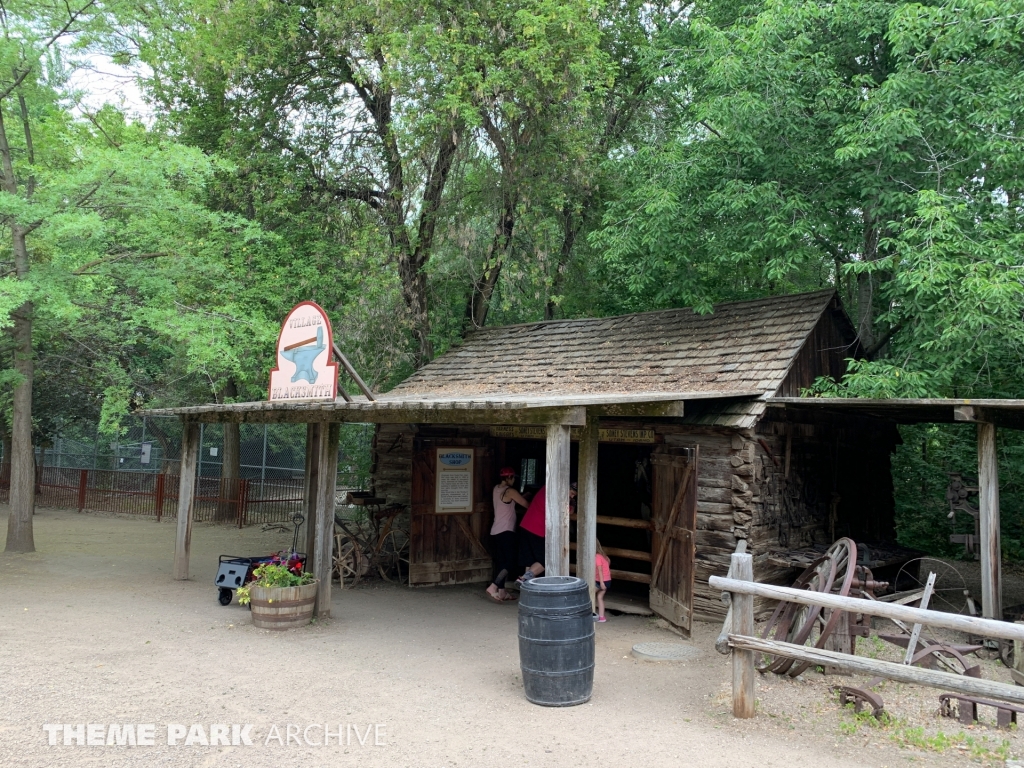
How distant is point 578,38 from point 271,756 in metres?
11.0

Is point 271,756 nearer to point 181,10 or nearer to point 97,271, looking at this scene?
point 97,271

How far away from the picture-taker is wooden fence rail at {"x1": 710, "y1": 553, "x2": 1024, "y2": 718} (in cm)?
450

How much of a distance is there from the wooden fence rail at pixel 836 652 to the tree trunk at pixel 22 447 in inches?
449

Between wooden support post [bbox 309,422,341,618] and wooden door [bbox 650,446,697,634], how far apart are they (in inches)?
144

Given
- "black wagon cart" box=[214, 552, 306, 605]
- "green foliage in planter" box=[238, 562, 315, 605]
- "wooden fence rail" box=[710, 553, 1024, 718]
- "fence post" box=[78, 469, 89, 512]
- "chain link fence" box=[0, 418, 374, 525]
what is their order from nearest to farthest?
"wooden fence rail" box=[710, 553, 1024, 718], "green foliage in planter" box=[238, 562, 315, 605], "black wagon cart" box=[214, 552, 306, 605], "chain link fence" box=[0, 418, 374, 525], "fence post" box=[78, 469, 89, 512]

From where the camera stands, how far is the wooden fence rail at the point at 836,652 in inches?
177

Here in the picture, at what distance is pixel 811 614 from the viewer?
5883 millimetres

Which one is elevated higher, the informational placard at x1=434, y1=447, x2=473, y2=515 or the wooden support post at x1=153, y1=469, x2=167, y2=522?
the informational placard at x1=434, y1=447, x2=473, y2=515

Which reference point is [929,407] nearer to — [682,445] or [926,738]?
[682,445]

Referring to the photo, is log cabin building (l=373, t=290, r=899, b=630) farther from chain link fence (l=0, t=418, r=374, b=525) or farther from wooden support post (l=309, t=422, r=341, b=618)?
chain link fence (l=0, t=418, r=374, b=525)

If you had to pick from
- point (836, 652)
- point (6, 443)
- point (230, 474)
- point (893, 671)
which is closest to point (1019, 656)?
point (836, 652)

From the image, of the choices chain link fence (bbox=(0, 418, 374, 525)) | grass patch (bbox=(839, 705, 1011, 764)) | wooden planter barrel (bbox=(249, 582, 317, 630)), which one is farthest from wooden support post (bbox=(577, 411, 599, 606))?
chain link fence (bbox=(0, 418, 374, 525))

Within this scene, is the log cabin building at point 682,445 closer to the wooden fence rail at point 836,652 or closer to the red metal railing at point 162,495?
the wooden fence rail at point 836,652

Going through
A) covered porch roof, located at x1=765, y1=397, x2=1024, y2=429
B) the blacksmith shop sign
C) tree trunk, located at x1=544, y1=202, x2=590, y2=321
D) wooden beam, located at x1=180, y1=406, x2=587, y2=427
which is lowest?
wooden beam, located at x1=180, y1=406, x2=587, y2=427
